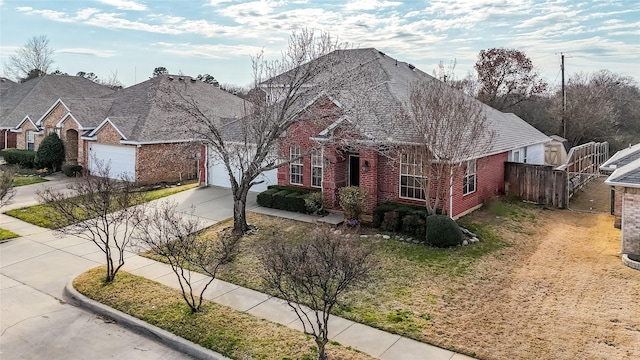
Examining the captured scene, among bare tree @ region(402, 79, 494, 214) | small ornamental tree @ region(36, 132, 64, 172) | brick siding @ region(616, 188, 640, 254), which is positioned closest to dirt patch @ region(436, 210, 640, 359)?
brick siding @ region(616, 188, 640, 254)

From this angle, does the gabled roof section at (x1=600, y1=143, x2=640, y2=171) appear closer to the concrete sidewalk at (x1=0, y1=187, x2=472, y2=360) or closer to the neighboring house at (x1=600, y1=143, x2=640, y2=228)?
the neighboring house at (x1=600, y1=143, x2=640, y2=228)

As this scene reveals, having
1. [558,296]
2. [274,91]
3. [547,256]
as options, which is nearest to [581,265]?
[547,256]

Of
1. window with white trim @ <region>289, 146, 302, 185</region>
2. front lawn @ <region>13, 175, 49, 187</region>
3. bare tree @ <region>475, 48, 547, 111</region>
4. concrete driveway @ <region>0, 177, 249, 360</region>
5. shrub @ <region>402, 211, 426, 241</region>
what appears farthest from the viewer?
bare tree @ <region>475, 48, 547, 111</region>

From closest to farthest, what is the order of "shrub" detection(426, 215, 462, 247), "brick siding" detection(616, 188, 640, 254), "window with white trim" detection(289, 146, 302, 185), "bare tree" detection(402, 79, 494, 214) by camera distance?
"brick siding" detection(616, 188, 640, 254) → "shrub" detection(426, 215, 462, 247) → "bare tree" detection(402, 79, 494, 214) → "window with white trim" detection(289, 146, 302, 185)

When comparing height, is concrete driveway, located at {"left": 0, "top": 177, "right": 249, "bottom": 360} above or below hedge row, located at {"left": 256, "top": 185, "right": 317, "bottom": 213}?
below

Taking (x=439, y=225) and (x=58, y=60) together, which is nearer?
(x=439, y=225)

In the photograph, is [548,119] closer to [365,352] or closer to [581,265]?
[581,265]

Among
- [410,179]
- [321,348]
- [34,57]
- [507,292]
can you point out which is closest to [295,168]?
[410,179]
